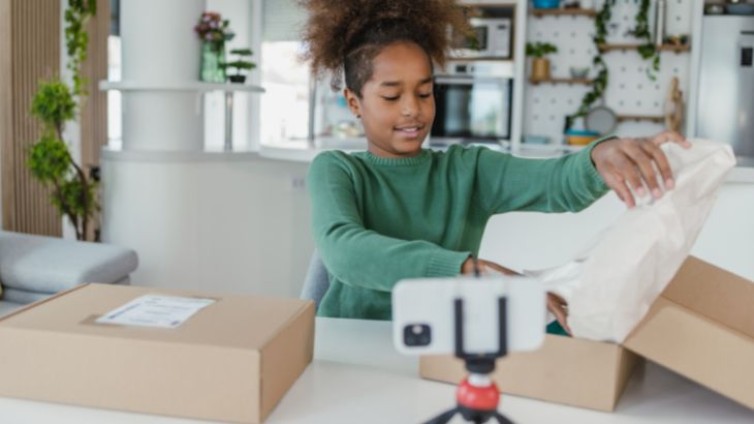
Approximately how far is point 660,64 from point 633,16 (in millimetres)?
398

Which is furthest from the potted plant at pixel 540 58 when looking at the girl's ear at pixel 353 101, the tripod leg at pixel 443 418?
the tripod leg at pixel 443 418

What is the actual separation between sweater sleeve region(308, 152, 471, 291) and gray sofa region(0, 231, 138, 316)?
75.8 inches

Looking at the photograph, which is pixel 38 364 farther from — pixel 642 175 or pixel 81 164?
pixel 81 164

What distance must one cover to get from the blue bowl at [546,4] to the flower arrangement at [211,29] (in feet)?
9.35

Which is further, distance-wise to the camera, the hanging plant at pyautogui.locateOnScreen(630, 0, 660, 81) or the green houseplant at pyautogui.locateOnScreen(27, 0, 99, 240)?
the hanging plant at pyautogui.locateOnScreen(630, 0, 660, 81)

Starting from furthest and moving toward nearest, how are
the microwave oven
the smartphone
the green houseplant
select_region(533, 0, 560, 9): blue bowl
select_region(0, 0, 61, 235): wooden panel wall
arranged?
select_region(533, 0, 560, 9): blue bowl
the microwave oven
select_region(0, 0, 61, 235): wooden panel wall
the green houseplant
the smartphone

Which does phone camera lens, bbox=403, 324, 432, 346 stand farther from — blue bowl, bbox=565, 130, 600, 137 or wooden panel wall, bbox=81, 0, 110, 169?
blue bowl, bbox=565, 130, 600, 137

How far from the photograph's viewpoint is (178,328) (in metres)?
0.92

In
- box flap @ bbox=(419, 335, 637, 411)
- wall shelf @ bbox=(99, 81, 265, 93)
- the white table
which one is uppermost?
wall shelf @ bbox=(99, 81, 265, 93)

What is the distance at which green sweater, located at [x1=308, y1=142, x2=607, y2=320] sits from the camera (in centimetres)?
132

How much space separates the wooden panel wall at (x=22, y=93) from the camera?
415 centimetres

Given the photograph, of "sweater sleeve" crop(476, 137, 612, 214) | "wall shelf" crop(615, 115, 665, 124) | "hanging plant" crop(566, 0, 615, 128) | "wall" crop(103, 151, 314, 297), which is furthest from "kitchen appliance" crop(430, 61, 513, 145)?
"sweater sleeve" crop(476, 137, 612, 214)

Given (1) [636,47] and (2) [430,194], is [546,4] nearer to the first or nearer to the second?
(1) [636,47]

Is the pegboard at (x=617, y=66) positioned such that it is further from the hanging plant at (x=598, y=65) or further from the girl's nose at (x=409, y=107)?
the girl's nose at (x=409, y=107)
